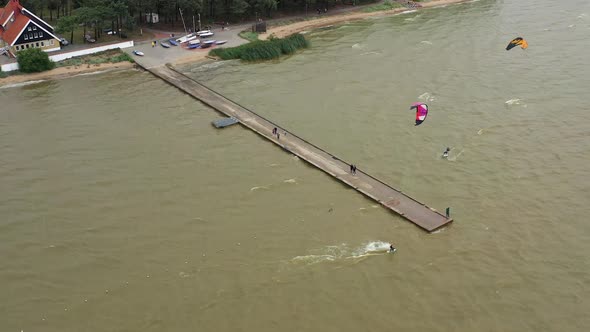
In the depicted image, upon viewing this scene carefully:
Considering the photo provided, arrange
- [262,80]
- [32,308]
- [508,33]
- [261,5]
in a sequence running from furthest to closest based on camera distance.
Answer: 1. [261,5]
2. [508,33]
3. [262,80]
4. [32,308]

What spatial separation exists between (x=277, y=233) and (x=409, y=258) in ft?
29.2

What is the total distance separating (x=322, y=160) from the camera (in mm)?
46938

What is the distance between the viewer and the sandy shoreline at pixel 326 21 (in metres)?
81.3

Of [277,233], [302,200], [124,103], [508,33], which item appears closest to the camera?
[277,233]

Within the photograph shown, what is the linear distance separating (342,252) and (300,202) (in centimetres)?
669

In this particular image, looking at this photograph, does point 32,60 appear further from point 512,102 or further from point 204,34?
point 512,102

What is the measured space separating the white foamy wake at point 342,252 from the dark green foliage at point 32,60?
45501 mm

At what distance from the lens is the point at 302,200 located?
4203 cm

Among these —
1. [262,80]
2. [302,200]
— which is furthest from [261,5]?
[302,200]

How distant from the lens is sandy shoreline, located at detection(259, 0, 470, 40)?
8131 cm

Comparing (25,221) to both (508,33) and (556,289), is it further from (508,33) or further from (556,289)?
(508,33)

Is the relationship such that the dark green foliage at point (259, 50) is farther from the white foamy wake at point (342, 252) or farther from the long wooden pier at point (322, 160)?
the white foamy wake at point (342, 252)

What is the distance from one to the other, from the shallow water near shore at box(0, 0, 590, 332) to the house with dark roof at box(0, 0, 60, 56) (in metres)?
9.15

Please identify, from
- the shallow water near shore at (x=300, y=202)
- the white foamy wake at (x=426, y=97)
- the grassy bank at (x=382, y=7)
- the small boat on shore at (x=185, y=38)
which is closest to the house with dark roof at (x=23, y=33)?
the shallow water near shore at (x=300, y=202)
